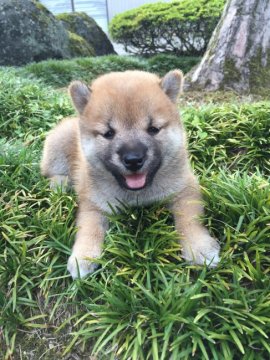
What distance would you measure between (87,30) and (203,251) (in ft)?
44.3

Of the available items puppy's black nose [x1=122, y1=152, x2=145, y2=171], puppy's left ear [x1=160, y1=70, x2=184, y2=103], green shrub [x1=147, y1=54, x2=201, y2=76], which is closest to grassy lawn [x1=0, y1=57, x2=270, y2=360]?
puppy's black nose [x1=122, y1=152, x2=145, y2=171]

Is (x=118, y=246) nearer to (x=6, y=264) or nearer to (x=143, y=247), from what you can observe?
(x=143, y=247)

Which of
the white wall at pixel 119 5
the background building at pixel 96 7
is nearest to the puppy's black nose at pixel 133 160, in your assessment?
the white wall at pixel 119 5

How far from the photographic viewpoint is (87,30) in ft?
50.4

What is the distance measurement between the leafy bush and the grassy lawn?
31.2 ft

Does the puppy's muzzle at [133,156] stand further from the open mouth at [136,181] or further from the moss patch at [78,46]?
the moss patch at [78,46]

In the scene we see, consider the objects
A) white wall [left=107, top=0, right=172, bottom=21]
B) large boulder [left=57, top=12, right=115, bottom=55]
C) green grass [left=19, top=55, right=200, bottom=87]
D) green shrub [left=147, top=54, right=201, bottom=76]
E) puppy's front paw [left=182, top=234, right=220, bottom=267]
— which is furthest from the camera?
white wall [left=107, top=0, right=172, bottom=21]

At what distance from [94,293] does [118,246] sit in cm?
37

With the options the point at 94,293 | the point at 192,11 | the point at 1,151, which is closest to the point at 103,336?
the point at 94,293

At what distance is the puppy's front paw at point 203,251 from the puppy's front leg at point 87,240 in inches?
24.8

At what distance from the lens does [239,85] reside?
6992 millimetres

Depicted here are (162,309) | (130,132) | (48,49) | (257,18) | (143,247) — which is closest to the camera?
(162,309)

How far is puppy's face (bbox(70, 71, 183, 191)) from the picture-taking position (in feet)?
10.4

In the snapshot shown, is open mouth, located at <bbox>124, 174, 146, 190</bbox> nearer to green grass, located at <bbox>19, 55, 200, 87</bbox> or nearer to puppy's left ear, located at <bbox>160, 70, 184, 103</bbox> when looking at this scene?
puppy's left ear, located at <bbox>160, 70, 184, 103</bbox>
